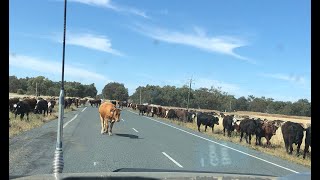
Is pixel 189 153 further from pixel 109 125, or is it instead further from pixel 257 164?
pixel 109 125

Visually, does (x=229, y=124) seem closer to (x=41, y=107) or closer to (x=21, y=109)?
(x=21, y=109)

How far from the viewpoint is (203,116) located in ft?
126

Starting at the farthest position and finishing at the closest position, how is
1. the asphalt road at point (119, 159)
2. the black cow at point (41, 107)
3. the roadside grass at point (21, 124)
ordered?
the black cow at point (41, 107) → the roadside grass at point (21, 124) → the asphalt road at point (119, 159)

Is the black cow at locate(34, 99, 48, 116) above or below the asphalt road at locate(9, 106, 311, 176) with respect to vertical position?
above

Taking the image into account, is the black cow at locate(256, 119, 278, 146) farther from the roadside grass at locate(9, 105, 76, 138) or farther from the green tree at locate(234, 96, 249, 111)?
the green tree at locate(234, 96, 249, 111)

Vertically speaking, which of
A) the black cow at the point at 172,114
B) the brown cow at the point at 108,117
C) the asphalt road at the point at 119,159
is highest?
the brown cow at the point at 108,117

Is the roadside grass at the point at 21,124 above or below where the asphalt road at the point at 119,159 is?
above

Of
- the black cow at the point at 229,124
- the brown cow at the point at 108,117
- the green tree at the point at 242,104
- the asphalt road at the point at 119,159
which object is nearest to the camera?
the asphalt road at the point at 119,159

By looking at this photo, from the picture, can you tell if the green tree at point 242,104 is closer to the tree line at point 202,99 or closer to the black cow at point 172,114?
the tree line at point 202,99

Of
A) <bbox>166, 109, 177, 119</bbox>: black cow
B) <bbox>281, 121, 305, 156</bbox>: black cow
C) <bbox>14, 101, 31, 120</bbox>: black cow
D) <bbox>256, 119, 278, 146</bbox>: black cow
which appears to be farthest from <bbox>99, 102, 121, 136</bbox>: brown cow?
<bbox>166, 109, 177, 119</bbox>: black cow

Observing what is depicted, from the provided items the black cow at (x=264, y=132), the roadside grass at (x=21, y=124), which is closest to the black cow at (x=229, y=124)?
the black cow at (x=264, y=132)

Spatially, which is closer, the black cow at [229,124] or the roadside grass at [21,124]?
the roadside grass at [21,124]
